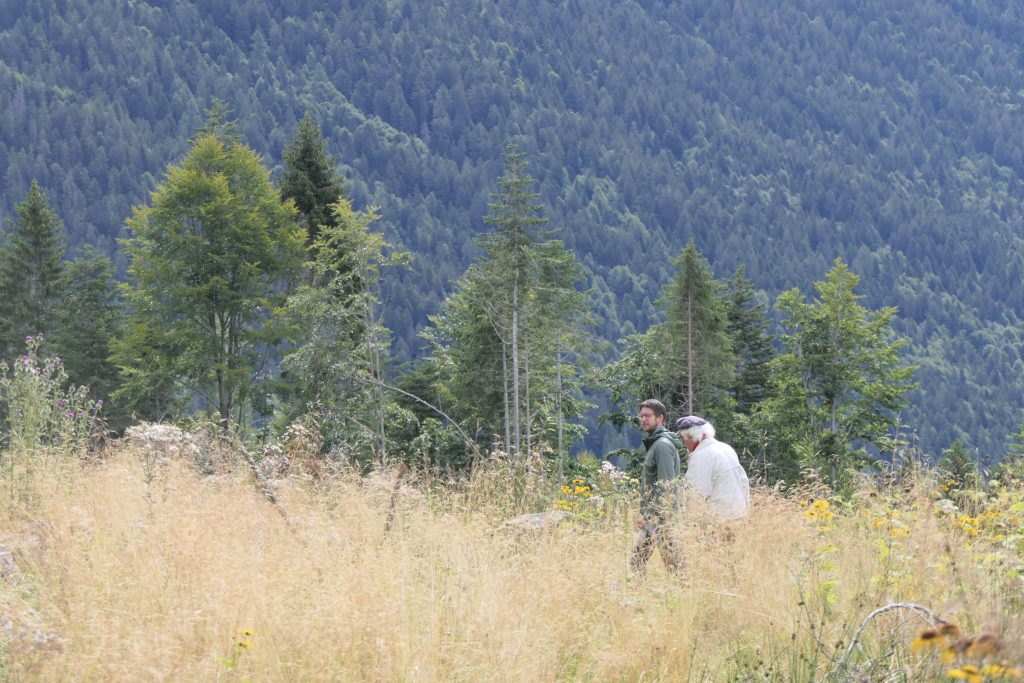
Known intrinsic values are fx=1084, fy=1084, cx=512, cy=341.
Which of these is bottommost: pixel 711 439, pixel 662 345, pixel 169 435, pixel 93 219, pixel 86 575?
pixel 86 575

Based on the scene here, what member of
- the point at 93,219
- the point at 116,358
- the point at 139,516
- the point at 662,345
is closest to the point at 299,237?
the point at 116,358

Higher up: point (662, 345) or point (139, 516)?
point (662, 345)

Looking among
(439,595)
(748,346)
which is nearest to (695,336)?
(748,346)

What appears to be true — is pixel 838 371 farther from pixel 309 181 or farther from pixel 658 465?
pixel 658 465

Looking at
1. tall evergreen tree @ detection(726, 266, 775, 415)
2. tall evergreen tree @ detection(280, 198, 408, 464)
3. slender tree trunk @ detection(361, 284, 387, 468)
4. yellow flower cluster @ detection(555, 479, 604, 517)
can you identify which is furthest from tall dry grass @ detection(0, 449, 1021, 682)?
tall evergreen tree @ detection(726, 266, 775, 415)

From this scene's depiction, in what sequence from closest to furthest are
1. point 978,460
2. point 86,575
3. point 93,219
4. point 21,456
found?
point 86,575
point 21,456
point 978,460
point 93,219

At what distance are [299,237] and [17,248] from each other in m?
22.7

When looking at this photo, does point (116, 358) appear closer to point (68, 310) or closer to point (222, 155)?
point (222, 155)

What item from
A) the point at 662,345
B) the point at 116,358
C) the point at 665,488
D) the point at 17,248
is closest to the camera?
the point at 665,488

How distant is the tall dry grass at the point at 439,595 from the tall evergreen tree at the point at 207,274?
77.5 feet

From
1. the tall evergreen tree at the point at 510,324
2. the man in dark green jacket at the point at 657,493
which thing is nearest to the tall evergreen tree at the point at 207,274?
the tall evergreen tree at the point at 510,324

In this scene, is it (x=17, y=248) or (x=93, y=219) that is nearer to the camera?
(x=17, y=248)

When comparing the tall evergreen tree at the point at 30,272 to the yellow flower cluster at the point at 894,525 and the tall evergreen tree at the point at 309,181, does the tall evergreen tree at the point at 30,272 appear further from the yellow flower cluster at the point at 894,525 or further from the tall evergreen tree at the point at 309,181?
the yellow flower cluster at the point at 894,525

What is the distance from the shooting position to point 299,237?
32031 mm
